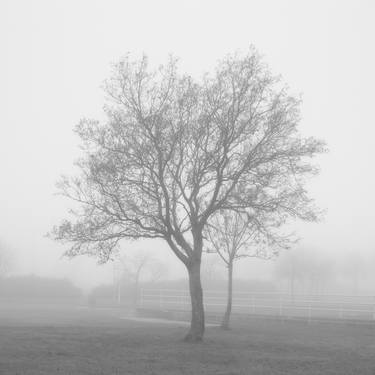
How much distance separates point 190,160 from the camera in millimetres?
22734

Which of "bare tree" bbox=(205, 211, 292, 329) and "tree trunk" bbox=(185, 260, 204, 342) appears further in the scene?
"bare tree" bbox=(205, 211, 292, 329)

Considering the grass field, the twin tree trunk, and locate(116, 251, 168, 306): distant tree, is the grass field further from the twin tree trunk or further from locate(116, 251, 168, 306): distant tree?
locate(116, 251, 168, 306): distant tree

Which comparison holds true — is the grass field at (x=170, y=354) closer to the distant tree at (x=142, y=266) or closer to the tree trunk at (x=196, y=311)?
the tree trunk at (x=196, y=311)

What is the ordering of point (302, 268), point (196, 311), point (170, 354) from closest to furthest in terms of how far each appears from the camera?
point (170, 354)
point (196, 311)
point (302, 268)

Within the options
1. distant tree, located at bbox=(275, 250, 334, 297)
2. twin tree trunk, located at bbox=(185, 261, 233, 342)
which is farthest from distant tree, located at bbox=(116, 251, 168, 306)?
twin tree trunk, located at bbox=(185, 261, 233, 342)

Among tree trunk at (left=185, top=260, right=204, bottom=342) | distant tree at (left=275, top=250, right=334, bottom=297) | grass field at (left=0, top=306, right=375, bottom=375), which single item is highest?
distant tree at (left=275, top=250, right=334, bottom=297)

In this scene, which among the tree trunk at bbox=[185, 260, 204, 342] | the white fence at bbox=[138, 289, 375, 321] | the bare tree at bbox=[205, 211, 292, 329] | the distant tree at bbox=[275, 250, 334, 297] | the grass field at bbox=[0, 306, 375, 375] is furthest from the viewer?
the distant tree at bbox=[275, 250, 334, 297]

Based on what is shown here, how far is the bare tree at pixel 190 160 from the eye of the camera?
2205 cm

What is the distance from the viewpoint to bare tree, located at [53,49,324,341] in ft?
72.3

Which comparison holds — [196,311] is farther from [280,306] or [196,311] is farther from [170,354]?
[280,306]

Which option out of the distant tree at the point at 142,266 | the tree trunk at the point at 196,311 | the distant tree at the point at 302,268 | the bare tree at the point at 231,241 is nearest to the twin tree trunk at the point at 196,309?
the tree trunk at the point at 196,311

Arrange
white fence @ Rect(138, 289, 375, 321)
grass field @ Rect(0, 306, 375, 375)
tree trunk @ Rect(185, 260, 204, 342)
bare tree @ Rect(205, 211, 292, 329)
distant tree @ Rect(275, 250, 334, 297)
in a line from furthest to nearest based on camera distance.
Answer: distant tree @ Rect(275, 250, 334, 297)
white fence @ Rect(138, 289, 375, 321)
bare tree @ Rect(205, 211, 292, 329)
tree trunk @ Rect(185, 260, 204, 342)
grass field @ Rect(0, 306, 375, 375)

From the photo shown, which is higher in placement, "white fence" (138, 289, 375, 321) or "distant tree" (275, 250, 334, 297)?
"distant tree" (275, 250, 334, 297)

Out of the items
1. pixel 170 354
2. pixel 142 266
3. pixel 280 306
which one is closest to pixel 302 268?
pixel 142 266
